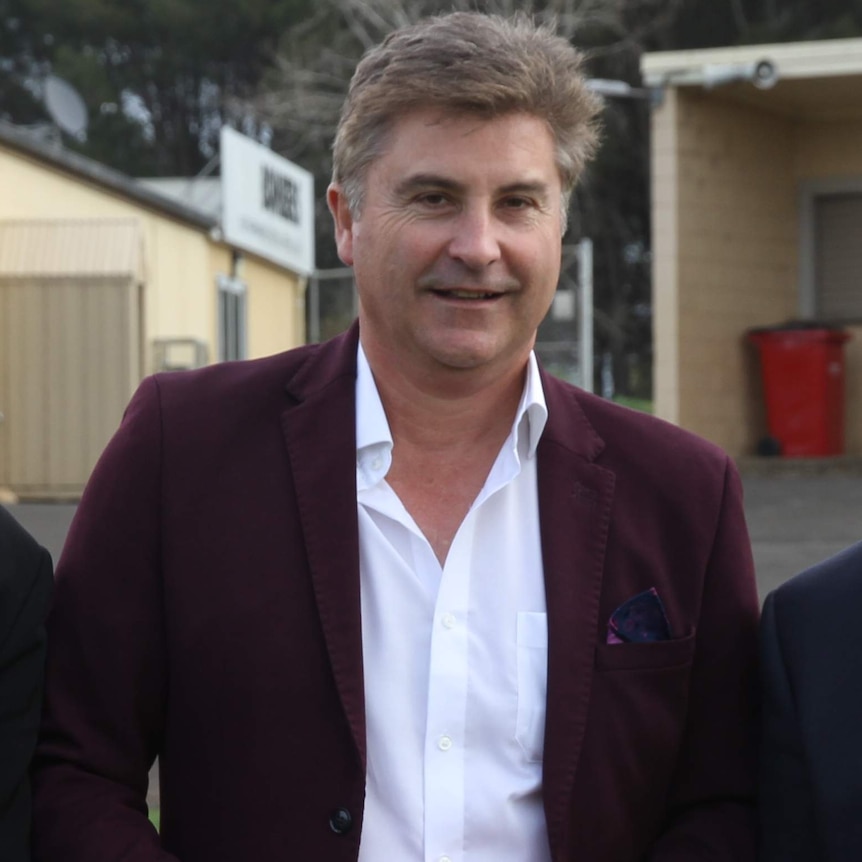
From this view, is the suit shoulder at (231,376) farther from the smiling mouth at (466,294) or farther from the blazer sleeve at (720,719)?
Result: the blazer sleeve at (720,719)

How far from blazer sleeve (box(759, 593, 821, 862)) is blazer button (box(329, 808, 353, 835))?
686 mm

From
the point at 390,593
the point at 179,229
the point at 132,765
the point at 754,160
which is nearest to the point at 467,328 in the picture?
the point at 390,593

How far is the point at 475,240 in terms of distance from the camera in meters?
2.70

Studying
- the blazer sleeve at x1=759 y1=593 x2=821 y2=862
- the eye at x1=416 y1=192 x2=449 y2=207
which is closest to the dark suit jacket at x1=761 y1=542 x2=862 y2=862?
the blazer sleeve at x1=759 y1=593 x2=821 y2=862

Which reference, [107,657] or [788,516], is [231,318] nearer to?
[788,516]

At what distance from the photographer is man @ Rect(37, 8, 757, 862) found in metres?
2.71

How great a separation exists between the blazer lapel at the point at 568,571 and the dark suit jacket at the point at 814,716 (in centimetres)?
31

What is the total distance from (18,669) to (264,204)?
20.5m

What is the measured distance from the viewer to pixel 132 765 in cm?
279

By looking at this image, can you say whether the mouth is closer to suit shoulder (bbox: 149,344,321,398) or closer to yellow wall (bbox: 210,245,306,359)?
suit shoulder (bbox: 149,344,321,398)

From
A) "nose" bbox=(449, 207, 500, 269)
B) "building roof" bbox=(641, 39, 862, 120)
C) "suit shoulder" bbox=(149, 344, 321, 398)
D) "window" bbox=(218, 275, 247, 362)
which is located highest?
"building roof" bbox=(641, 39, 862, 120)

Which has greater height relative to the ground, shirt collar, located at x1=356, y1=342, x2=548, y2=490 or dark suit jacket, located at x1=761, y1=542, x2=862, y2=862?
shirt collar, located at x1=356, y1=342, x2=548, y2=490

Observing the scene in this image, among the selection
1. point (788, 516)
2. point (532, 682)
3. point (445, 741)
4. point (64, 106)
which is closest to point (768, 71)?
point (788, 516)

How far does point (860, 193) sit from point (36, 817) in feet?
47.5
